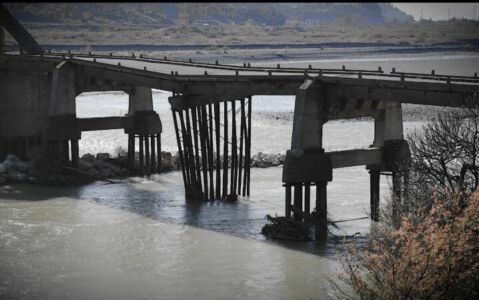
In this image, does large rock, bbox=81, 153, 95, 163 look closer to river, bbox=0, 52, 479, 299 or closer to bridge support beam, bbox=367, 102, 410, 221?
river, bbox=0, 52, 479, 299

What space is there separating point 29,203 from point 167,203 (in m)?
5.91

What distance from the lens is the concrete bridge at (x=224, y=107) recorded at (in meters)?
33.2

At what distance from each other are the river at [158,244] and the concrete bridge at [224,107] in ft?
5.40

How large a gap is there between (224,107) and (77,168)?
11.1 metres

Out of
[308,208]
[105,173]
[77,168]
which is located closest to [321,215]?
[308,208]

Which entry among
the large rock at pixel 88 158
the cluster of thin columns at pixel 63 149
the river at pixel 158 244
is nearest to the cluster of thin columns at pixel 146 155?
the river at pixel 158 244

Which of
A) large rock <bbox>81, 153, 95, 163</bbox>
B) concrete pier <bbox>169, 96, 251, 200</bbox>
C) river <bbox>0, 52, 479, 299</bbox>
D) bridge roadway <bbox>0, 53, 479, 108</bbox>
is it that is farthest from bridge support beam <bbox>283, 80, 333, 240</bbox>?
large rock <bbox>81, 153, 95, 163</bbox>

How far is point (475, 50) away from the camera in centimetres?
12606

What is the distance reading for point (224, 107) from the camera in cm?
4053

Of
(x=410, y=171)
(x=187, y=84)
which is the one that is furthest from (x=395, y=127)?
(x=187, y=84)

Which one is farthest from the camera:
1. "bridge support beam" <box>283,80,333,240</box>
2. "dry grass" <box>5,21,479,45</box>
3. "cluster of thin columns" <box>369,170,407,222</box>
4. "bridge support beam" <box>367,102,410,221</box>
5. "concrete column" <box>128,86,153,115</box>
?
"dry grass" <box>5,21,479,45</box>

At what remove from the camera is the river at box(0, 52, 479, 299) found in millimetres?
27219

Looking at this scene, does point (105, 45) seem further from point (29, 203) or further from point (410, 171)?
point (410, 171)

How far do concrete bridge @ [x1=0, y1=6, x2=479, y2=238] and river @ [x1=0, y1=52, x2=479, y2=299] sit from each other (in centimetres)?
165
